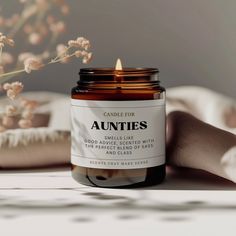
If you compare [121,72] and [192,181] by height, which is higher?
[121,72]

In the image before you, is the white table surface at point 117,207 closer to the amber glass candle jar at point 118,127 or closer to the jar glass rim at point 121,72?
the amber glass candle jar at point 118,127

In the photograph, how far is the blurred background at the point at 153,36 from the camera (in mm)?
854

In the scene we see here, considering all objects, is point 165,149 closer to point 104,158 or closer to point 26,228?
point 104,158

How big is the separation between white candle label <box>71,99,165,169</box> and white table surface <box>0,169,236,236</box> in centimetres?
3

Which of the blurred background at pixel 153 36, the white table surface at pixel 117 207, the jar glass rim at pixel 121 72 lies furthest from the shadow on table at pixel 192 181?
the blurred background at pixel 153 36

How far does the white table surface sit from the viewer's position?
45cm

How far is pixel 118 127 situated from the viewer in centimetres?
55

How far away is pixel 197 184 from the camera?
0.59m

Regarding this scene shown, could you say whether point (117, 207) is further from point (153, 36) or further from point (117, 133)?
point (153, 36)

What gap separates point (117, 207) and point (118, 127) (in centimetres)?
9

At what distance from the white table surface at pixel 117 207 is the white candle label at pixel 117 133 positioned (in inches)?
1.3

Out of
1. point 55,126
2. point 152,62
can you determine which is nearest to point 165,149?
point 55,126

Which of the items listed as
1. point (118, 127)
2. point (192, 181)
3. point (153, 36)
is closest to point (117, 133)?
point (118, 127)

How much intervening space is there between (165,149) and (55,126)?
6.7 inches
